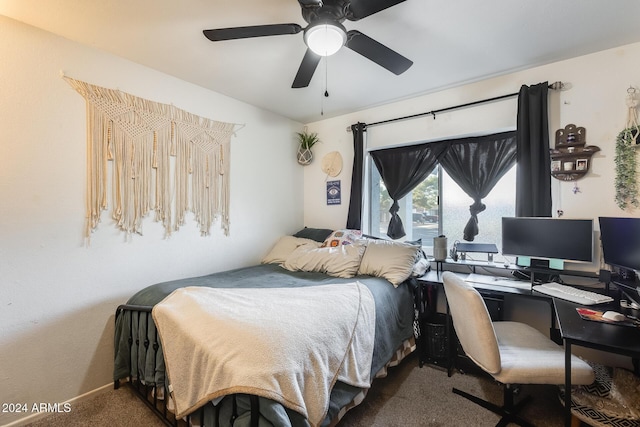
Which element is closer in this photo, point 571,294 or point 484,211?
point 571,294

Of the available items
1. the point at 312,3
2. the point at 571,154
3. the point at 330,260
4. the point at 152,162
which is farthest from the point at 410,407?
the point at 152,162

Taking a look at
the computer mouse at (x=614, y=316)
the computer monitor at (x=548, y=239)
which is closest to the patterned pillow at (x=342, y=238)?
the computer monitor at (x=548, y=239)

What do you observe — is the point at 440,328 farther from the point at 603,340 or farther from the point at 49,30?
the point at 49,30

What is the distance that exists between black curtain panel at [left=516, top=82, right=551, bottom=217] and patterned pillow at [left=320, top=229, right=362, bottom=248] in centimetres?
146

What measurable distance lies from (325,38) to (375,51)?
0.38m

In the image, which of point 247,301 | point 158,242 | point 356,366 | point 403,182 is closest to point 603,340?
point 356,366

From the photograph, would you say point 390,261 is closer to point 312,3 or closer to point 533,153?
point 533,153

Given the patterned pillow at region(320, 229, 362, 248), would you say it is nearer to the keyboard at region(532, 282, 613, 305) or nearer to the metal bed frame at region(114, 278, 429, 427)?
the keyboard at region(532, 282, 613, 305)

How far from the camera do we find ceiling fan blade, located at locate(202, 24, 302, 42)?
1544mm

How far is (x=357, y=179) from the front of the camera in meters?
3.31

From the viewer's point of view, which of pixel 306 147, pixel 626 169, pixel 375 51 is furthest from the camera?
pixel 306 147

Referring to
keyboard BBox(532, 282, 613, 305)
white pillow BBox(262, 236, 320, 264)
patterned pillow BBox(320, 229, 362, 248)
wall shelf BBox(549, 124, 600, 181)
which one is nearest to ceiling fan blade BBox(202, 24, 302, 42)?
patterned pillow BBox(320, 229, 362, 248)

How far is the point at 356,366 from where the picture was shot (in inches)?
61.3

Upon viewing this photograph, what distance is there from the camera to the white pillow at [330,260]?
252 centimetres
